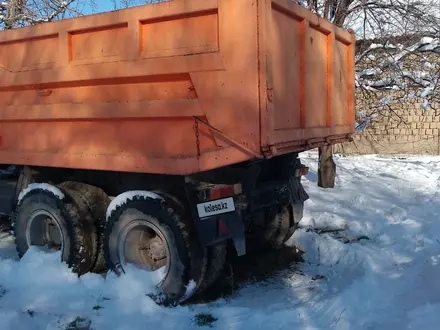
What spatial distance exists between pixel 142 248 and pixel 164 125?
4.16ft

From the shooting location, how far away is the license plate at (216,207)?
14.0 ft

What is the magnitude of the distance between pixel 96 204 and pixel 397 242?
362 cm

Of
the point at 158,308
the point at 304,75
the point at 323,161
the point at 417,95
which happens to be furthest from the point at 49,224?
the point at 417,95

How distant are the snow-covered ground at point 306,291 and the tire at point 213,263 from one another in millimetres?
194

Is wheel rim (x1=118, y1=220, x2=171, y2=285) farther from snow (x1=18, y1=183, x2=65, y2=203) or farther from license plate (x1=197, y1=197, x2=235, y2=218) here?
snow (x1=18, y1=183, x2=65, y2=203)

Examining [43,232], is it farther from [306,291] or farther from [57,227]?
[306,291]

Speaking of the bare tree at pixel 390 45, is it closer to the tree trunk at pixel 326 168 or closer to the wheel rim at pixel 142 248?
the tree trunk at pixel 326 168

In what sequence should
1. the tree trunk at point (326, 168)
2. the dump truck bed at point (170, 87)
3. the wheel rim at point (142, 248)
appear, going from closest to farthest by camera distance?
1. the dump truck bed at point (170, 87)
2. the wheel rim at point (142, 248)
3. the tree trunk at point (326, 168)

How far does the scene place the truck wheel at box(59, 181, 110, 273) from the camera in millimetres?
5246

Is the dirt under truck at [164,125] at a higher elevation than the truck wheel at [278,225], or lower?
higher

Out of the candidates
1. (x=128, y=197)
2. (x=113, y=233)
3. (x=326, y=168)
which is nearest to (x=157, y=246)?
(x=113, y=233)

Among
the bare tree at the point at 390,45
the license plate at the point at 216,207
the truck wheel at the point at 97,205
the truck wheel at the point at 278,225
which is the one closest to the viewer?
the license plate at the point at 216,207

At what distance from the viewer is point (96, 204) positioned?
529 centimetres

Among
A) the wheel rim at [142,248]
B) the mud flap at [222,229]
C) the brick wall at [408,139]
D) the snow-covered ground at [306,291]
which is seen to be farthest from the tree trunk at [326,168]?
the brick wall at [408,139]
